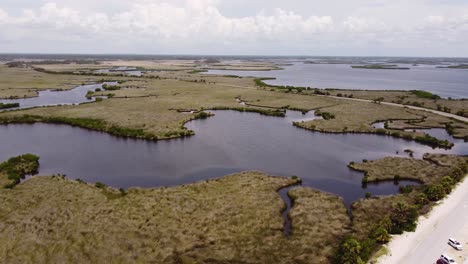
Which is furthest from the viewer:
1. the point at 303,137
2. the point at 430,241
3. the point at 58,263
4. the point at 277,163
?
the point at 303,137

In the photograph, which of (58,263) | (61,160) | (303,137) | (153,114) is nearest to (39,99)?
(153,114)

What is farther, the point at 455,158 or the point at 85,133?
the point at 85,133

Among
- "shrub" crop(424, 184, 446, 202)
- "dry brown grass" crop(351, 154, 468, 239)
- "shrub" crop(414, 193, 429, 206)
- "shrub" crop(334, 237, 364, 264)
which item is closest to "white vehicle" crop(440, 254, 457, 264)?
"shrub" crop(334, 237, 364, 264)

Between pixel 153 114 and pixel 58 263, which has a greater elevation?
pixel 153 114

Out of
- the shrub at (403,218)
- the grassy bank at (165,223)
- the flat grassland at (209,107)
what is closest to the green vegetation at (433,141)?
the flat grassland at (209,107)

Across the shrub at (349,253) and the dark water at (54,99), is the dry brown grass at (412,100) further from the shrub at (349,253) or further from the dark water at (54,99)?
the dark water at (54,99)

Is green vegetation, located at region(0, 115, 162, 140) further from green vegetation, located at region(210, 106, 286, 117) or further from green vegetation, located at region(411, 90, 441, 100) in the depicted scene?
green vegetation, located at region(411, 90, 441, 100)

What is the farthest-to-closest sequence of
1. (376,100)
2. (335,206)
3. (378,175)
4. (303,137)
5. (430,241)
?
(376,100) < (303,137) < (378,175) < (335,206) < (430,241)

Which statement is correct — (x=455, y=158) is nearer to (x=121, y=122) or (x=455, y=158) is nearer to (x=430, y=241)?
(x=430, y=241)
